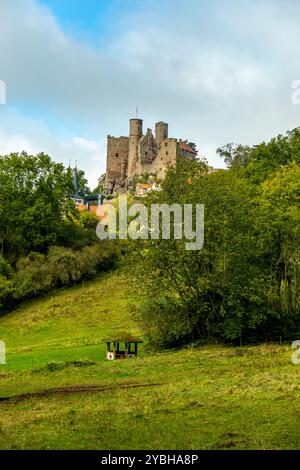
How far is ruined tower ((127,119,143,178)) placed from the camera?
140250mm

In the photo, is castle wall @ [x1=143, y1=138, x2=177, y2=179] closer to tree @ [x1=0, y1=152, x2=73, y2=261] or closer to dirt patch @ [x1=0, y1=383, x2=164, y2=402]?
tree @ [x1=0, y1=152, x2=73, y2=261]

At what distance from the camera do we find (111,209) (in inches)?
2896

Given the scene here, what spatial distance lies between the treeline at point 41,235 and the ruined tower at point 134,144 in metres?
59.4

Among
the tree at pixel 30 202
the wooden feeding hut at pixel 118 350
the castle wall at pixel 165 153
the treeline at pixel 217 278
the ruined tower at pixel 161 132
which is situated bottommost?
the wooden feeding hut at pixel 118 350

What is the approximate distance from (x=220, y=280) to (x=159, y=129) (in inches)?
4243

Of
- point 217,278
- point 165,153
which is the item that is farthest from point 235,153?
point 217,278

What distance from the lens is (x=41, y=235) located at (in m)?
71.9

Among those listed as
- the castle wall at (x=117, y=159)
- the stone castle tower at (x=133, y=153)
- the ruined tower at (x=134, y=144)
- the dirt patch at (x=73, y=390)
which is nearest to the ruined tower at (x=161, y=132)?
the stone castle tower at (x=133, y=153)

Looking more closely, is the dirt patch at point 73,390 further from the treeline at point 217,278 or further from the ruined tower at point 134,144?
the ruined tower at point 134,144

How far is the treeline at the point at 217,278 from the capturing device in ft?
125

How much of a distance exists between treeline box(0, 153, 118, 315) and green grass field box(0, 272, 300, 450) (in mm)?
20959

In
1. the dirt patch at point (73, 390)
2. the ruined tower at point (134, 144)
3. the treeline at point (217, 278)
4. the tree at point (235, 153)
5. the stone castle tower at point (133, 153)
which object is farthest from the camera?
the ruined tower at point (134, 144)

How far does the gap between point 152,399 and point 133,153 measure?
403ft
